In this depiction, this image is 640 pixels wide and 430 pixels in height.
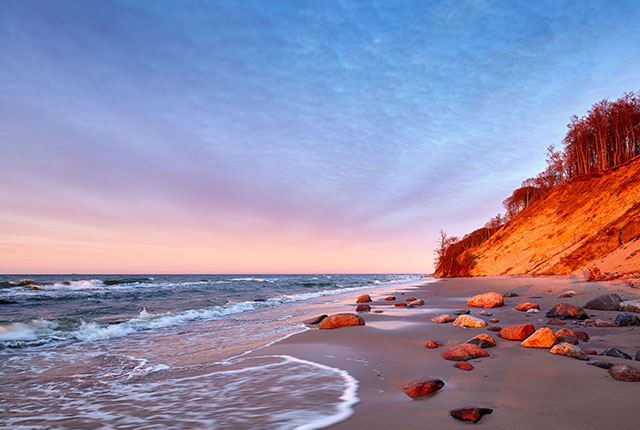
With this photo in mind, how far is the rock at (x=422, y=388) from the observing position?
349cm

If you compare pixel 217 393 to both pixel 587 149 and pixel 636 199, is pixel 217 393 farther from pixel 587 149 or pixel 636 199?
pixel 587 149

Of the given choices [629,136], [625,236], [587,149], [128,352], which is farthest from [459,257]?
[128,352]

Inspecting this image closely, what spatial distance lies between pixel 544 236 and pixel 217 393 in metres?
32.7

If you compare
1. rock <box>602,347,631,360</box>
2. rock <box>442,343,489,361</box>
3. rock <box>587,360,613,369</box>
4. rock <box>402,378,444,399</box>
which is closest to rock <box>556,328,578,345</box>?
rock <box>602,347,631,360</box>

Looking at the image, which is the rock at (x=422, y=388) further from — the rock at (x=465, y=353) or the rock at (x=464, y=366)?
the rock at (x=465, y=353)

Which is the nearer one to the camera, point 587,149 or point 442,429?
point 442,429

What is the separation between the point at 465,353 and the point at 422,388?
187 cm

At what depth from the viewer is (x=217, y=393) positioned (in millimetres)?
4121

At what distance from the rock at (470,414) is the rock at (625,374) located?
6.36 feet

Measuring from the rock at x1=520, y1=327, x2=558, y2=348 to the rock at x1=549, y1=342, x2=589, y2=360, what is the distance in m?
0.41

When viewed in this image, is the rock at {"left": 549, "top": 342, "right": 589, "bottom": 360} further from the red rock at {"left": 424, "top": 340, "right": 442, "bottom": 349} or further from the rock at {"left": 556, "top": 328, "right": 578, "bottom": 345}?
the red rock at {"left": 424, "top": 340, "right": 442, "bottom": 349}

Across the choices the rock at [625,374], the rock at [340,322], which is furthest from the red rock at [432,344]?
the rock at [340,322]

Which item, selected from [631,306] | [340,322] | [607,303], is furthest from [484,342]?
[607,303]

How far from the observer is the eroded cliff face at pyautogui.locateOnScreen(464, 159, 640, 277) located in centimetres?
1730
